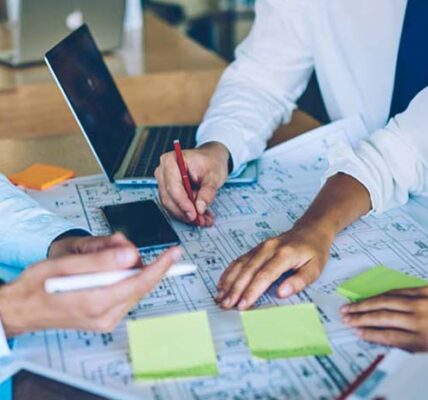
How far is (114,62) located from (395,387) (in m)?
1.51

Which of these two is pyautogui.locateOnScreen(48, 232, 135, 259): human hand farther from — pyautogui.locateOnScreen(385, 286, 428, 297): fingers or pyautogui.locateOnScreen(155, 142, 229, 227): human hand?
pyautogui.locateOnScreen(385, 286, 428, 297): fingers

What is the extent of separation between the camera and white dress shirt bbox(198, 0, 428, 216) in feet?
4.42

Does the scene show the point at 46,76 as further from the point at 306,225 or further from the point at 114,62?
the point at 306,225

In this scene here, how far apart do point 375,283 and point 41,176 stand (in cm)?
62

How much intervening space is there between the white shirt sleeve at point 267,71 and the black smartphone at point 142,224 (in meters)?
0.29

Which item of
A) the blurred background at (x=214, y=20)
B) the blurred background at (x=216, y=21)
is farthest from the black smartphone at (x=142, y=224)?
the blurred background at (x=216, y=21)

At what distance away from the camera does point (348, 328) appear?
2.64 ft

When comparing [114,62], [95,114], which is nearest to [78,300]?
[95,114]

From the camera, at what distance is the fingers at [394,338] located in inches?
30.2

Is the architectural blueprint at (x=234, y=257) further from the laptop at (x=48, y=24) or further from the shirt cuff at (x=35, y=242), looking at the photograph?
the laptop at (x=48, y=24)

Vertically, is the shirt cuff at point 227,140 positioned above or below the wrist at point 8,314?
below

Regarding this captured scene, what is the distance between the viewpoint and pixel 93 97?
127 centimetres

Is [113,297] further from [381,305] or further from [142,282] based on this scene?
[381,305]

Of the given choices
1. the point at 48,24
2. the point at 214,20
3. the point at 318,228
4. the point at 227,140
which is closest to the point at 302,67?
the point at 227,140
